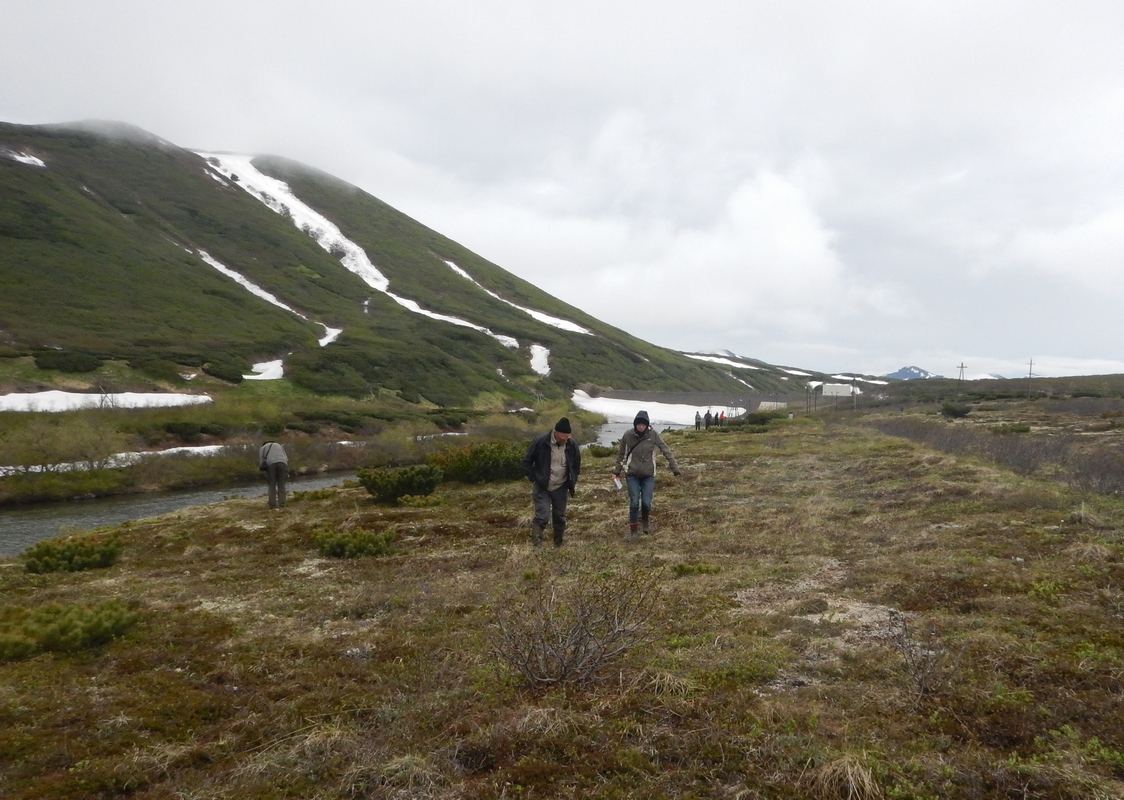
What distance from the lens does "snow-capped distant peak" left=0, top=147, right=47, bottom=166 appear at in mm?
122750

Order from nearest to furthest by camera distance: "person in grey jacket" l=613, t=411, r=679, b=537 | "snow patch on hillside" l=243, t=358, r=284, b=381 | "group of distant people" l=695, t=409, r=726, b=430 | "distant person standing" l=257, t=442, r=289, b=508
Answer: "person in grey jacket" l=613, t=411, r=679, b=537 → "distant person standing" l=257, t=442, r=289, b=508 → "group of distant people" l=695, t=409, r=726, b=430 → "snow patch on hillside" l=243, t=358, r=284, b=381

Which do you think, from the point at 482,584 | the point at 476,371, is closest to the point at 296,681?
the point at 482,584

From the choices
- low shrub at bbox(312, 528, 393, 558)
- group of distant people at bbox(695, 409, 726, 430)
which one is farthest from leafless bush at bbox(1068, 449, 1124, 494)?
group of distant people at bbox(695, 409, 726, 430)

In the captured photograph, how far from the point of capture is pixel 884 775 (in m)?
3.92

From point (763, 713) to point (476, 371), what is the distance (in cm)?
9165

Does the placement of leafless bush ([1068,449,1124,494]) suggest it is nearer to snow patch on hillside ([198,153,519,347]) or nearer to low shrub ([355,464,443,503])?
low shrub ([355,464,443,503])

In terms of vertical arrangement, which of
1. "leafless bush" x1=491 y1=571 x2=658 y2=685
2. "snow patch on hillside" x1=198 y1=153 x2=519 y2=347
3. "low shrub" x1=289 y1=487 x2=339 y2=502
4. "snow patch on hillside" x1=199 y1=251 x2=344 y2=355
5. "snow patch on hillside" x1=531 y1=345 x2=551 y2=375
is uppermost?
"snow patch on hillside" x1=198 y1=153 x2=519 y2=347

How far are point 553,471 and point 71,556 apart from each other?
917cm

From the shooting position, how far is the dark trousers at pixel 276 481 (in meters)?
18.5

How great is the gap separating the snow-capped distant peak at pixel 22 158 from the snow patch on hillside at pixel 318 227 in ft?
165

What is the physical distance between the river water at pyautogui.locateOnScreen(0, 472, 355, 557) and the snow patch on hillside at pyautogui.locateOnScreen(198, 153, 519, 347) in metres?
96.7

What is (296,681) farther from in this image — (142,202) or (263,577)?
(142,202)

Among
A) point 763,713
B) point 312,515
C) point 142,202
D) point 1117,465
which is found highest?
point 142,202

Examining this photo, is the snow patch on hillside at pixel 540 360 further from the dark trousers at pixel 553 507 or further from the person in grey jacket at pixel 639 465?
the dark trousers at pixel 553 507
